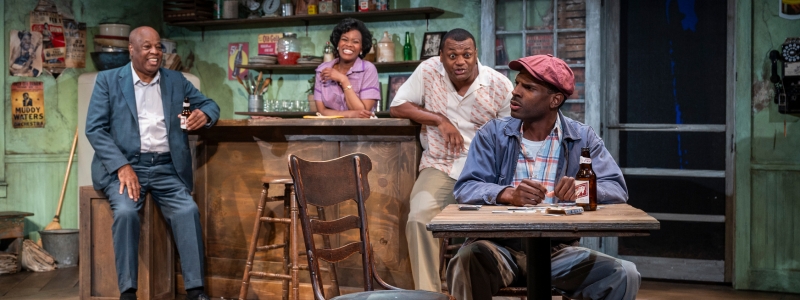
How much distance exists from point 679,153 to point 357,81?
2364mm

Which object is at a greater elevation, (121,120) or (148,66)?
(148,66)

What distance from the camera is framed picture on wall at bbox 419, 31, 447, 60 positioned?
6.35 metres

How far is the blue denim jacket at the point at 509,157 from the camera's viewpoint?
283 centimetres

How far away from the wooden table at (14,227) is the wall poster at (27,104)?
29.8 inches

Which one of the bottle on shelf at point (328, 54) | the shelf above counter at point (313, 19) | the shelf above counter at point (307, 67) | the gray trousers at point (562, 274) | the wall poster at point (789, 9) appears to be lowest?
the gray trousers at point (562, 274)

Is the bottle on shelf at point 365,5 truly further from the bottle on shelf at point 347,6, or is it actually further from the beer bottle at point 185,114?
the beer bottle at point 185,114

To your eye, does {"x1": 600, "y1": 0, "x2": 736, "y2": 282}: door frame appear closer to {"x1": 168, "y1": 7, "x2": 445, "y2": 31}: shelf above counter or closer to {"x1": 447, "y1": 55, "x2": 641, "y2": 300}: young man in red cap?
{"x1": 168, "y1": 7, "x2": 445, "y2": 31}: shelf above counter

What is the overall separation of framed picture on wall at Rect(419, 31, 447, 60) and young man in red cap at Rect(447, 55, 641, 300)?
341 cm

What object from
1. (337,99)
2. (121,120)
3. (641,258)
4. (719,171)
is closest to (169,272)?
(121,120)

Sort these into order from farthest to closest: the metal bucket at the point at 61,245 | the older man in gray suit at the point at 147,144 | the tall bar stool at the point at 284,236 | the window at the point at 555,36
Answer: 1. the metal bucket at the point at 61,245
2. the window at the point at 555,36
3. the older man in gray suit at the point at 147,144
4. the tall bar stool at the point at 284,236

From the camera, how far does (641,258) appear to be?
570 centimetres

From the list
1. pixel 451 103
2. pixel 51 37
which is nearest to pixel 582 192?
pixel 451 103

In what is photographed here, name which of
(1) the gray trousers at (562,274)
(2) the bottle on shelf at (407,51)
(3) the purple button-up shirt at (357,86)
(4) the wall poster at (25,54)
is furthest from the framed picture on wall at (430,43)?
(1) the gray trousers at (562,274)

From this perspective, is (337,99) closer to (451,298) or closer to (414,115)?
(414,115)
